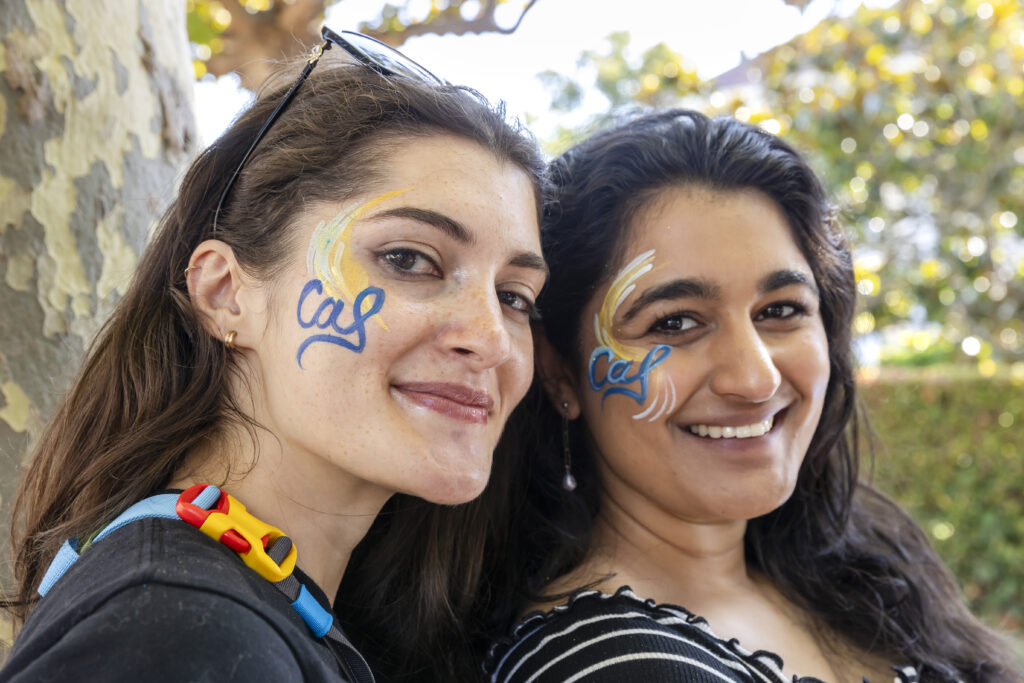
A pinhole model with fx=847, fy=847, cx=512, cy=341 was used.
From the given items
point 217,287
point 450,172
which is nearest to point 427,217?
point 450,172

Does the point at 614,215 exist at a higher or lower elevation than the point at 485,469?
higher

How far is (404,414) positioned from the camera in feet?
4.95

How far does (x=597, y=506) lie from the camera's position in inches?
90.1

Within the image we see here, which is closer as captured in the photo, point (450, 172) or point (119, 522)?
point (119, 522)

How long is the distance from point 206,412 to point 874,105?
21.2 feet

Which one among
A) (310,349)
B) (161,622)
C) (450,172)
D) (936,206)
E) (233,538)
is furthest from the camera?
(936,206)

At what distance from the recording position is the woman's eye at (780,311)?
2.09 meters

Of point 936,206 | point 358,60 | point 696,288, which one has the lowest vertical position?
point 936,206

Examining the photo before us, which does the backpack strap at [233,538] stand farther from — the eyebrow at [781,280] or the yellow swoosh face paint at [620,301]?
the eyebrow at [781,280]

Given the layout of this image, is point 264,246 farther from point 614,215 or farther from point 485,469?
point 614,215

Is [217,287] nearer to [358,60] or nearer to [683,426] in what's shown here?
[358,60]

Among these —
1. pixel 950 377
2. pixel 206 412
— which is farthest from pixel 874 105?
pixel 206 412

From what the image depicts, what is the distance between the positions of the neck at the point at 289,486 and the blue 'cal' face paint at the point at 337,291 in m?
0.20

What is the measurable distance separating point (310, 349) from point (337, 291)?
117 mm
